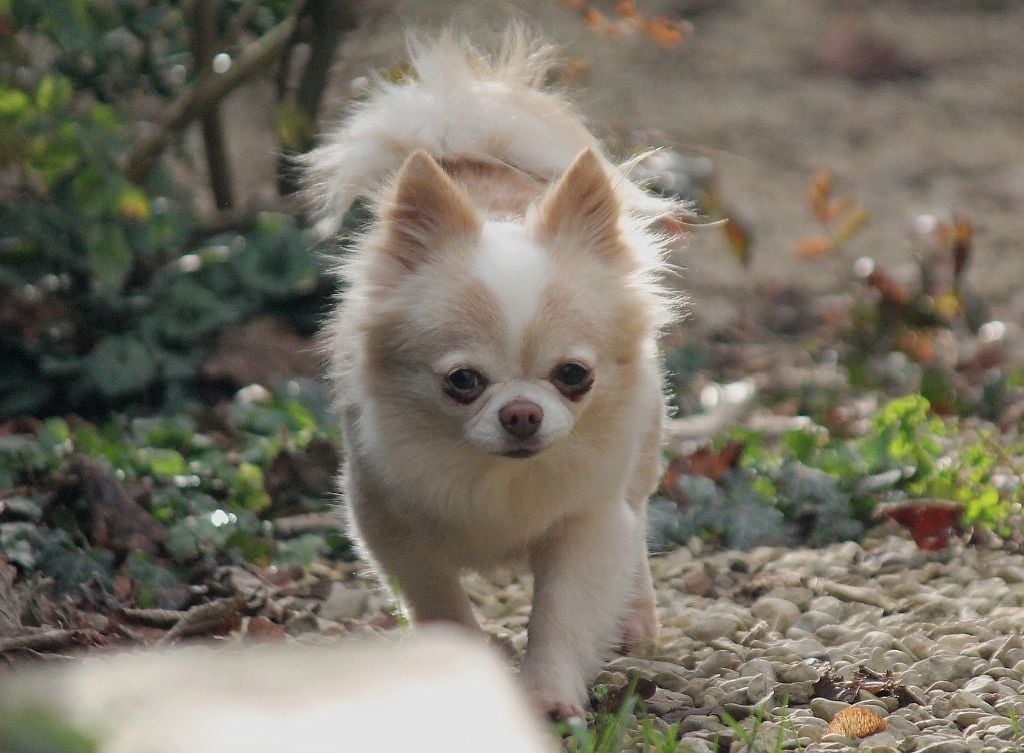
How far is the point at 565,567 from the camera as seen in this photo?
3748mm

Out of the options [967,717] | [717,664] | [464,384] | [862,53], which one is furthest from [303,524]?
[862,53]

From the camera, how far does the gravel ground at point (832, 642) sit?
3.29 meters

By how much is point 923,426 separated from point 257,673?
3868 millimetres

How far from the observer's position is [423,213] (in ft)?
12.4

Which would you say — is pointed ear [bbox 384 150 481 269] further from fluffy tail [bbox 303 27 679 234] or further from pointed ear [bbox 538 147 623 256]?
fluffy tail [bbox 303 27 679 234]

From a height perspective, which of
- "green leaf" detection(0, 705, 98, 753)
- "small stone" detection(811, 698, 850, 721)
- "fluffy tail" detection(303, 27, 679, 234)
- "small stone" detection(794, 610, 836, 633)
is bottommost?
"small stone" detection(794, 610, 836, 633)

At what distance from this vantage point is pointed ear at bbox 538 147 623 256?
3.75 m

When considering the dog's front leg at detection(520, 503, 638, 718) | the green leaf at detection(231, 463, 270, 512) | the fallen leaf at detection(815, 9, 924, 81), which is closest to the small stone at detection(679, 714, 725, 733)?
the dog's front leg at detection(520, 503, 638, 718)

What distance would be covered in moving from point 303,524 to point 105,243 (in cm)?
176

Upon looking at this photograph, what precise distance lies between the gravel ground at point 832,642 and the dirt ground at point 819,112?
357 cm

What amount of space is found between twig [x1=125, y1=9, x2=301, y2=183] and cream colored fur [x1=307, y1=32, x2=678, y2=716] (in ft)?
9.24

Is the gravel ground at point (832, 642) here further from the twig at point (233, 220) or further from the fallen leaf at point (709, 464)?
the twig at point (233, 220)

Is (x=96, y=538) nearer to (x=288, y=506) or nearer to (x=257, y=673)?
(x=288, y=506)

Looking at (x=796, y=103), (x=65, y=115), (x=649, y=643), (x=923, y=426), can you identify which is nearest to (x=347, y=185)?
(x=649, y=643)
